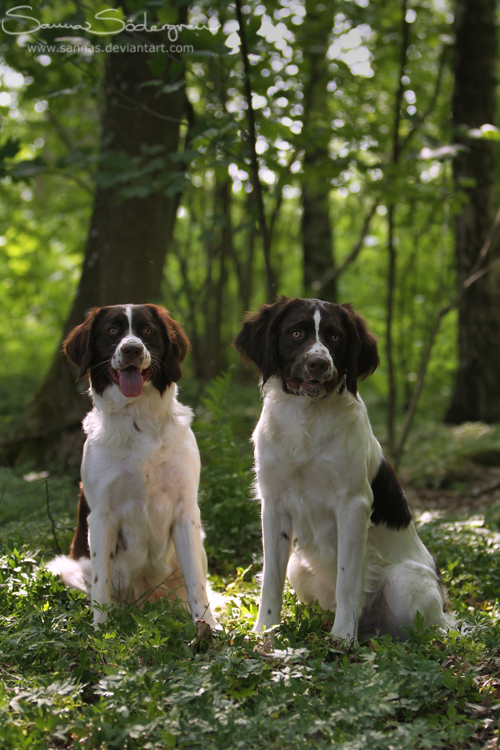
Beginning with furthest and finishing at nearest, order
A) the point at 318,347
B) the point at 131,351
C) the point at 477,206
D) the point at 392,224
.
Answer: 1. the point at 477,206
2. the point at 392,224
3. the point at 131,351
4. the point at 318,347

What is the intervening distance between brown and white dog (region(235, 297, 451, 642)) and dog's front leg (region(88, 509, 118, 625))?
33.9 inches

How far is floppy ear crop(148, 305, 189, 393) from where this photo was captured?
3742 mm

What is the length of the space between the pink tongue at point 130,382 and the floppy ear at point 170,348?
21 cm

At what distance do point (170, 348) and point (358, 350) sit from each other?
1.12 m

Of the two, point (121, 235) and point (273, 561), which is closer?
point (273, 561)

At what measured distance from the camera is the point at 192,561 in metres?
3.63

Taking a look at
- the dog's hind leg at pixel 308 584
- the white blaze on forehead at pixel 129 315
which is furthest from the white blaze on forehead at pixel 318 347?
the dog's hind leg at pixel 308 584

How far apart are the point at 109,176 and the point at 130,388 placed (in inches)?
86.3

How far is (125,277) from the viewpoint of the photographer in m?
6.14

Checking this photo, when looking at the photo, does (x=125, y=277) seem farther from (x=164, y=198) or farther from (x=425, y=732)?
(x=425, y=732)

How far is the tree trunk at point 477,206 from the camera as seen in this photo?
10.7 m

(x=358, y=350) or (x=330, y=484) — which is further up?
(x=358, y=350)

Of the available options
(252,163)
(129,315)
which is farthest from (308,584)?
(252,163)

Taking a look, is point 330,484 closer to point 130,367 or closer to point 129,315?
Answer: point 130,367
